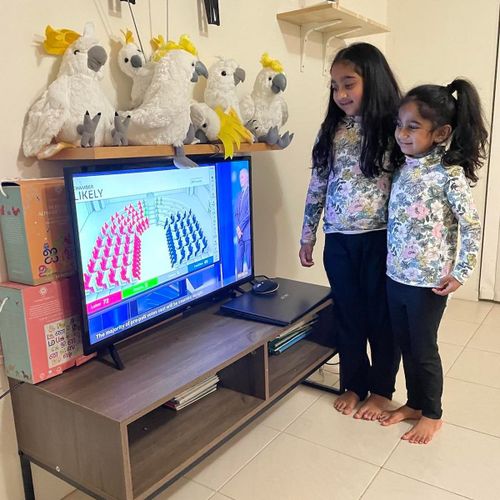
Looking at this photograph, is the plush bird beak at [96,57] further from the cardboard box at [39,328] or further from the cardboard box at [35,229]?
the cardboard box at [39,328]

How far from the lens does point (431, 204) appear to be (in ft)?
5.34

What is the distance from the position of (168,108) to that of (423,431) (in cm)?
139

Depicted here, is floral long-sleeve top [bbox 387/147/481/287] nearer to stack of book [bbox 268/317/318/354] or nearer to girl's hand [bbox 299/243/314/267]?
girl's hand [bbox 299/243/314/267]

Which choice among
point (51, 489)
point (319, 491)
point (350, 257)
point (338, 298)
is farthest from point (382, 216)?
point (51, 489)

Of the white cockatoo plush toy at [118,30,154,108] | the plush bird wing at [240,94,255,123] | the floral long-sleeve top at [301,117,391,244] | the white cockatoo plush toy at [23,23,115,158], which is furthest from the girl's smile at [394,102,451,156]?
the white cockatoo plush toy at [23,23,115,158]

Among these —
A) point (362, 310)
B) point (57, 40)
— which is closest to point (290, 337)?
point (362, 310)

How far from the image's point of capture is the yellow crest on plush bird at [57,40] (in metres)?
1.35

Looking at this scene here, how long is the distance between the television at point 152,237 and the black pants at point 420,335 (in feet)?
1.95

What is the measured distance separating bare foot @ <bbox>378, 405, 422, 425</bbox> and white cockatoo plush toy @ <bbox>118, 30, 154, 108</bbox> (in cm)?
142

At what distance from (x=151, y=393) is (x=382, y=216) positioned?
1.00 metres

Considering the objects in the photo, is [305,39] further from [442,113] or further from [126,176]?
[126,176]

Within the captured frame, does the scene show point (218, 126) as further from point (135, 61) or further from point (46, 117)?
point (46, 117)

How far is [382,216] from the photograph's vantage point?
1.79 m

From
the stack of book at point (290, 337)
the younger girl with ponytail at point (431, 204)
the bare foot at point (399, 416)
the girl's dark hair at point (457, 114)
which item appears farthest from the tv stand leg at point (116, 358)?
the girl's dark hair at point (457, 114)
